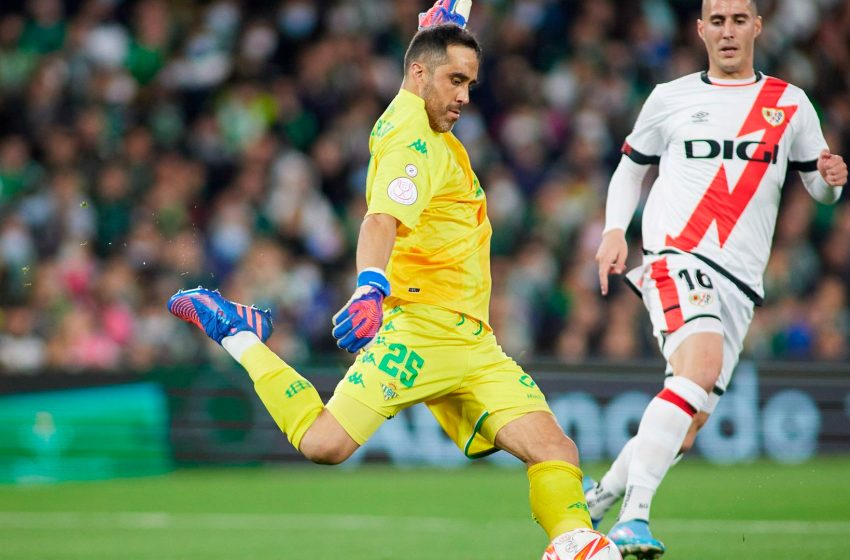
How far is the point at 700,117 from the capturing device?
6.68 metres

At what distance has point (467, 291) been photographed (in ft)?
19.3

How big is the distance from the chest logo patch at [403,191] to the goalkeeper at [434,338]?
0.06 metres

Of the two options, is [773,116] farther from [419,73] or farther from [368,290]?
[368,290]

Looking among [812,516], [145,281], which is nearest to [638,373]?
[812,516]

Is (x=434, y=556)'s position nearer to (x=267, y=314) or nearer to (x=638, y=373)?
(x=267, y=314)

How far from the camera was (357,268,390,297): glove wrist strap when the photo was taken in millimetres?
5129

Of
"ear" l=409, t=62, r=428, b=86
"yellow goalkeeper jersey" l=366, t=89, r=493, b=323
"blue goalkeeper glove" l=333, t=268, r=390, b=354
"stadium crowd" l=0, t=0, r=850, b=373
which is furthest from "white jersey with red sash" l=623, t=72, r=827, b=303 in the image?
"stadium crowd" l=0, t=0, r=850, b=373

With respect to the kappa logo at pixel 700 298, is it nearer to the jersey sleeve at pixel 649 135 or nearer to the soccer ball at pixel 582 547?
the jersey sleeve at pixel 649 135

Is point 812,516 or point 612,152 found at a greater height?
point 612,152

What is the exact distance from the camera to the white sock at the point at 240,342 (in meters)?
5.93

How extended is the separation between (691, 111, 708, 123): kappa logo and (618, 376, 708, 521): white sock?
1.34 meters

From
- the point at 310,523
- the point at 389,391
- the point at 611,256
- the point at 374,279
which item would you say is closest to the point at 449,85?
the point at 374,279

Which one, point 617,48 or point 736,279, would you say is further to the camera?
point 617,48

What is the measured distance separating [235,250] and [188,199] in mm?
787
